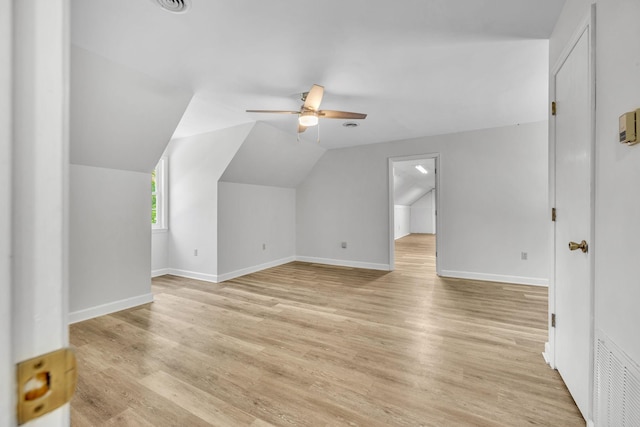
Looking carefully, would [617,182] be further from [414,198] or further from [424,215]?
[424,215]

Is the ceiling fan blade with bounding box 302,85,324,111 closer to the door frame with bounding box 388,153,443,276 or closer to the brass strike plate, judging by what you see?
the brass strike plate

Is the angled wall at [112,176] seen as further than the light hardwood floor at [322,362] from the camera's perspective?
Yes

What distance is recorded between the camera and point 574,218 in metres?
1.54

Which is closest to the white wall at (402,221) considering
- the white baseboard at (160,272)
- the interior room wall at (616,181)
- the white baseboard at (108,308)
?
the white baseboard at (160,272)

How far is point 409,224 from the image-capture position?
1178 cm

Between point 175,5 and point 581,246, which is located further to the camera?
point 175,5

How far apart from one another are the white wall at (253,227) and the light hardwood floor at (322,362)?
1.04m

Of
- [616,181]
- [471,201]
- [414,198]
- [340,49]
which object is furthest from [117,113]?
[414,198]

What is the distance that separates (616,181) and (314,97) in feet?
6.92

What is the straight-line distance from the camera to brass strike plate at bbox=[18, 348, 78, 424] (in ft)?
1.08

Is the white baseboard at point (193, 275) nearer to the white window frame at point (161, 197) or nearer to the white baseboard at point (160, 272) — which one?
the white baseboard at point (160, 272)

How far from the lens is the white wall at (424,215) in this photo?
1142cm

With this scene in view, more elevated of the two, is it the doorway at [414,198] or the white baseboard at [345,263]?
the doorway at [414,198]

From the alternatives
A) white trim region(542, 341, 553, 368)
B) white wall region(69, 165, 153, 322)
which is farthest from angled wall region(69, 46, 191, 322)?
white trim region(542, 341, 553, 368)
